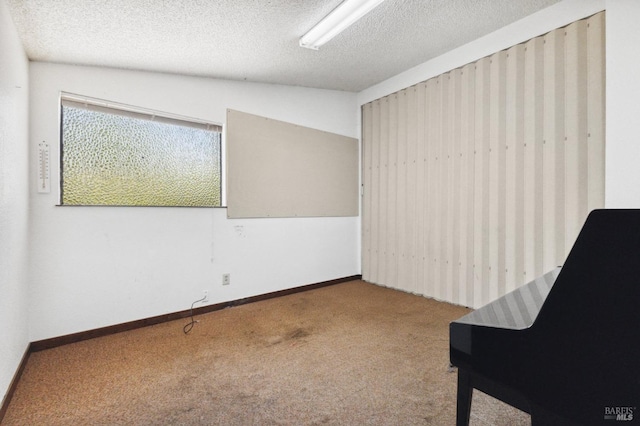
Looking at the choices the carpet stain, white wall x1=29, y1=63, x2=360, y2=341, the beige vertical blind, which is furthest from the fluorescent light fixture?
the carpet stain

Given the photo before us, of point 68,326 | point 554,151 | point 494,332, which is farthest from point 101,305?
point 554,151

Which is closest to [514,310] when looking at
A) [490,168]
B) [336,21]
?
[490,168]

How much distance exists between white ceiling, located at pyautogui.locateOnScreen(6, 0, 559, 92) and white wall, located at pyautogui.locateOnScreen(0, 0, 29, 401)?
0.25 meters

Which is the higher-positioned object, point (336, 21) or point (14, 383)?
point (336, 21)

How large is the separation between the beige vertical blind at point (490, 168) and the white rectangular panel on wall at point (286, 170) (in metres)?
0.47

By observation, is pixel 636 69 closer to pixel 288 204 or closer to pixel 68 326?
pixel 288 204

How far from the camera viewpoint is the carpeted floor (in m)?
1.61

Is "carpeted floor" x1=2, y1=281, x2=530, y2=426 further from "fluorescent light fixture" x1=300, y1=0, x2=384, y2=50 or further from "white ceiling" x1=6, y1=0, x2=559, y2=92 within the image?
"fluorescent light fixture" x1=300, y1=0, x2=384, y2=50

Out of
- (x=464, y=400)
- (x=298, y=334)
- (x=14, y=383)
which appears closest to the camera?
(x=464, y=400)

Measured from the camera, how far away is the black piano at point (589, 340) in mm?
800

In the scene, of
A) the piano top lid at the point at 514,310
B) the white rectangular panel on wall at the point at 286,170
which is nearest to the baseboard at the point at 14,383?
the white rectangular panel on wall at the point at 286,170

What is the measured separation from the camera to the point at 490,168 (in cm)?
306

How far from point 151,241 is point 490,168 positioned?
3425 mm

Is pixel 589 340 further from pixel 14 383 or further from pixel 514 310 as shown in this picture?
pixel 14 383
